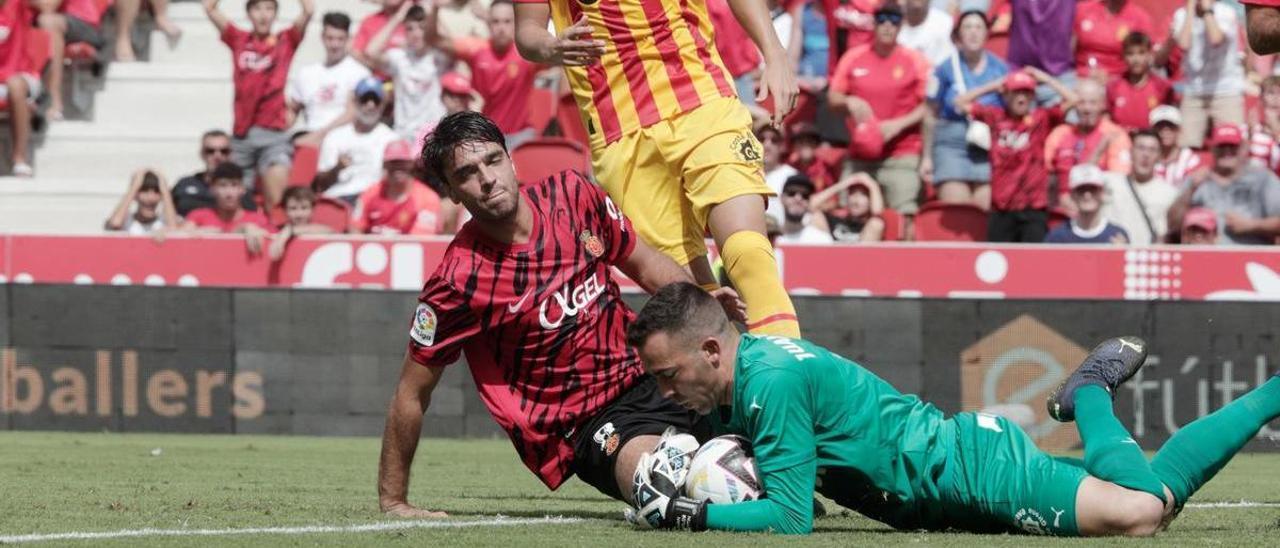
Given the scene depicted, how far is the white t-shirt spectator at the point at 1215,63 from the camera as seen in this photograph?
15.6m

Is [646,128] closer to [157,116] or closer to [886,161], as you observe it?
[886,161]

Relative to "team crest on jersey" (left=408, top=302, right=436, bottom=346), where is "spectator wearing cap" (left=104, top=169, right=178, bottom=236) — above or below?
above

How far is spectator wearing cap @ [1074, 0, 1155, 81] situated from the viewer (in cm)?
1572

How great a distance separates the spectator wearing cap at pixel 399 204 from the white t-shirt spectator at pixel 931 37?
4163mm

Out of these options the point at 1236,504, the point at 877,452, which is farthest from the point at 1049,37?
the point at 877,452

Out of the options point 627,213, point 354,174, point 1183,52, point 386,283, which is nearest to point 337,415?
point 386,283

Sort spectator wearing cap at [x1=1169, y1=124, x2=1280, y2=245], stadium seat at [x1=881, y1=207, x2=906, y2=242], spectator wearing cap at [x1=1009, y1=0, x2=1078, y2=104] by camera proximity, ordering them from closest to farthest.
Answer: spectator wearing cap at [x1=1169, y1=124, x2=1280, y2=245]
stadium seat at [x1=881, y1=207, x2=906, y2=242]
spectator wearing cap at [x1=1009, y1=0, x2=1078, y2=104]

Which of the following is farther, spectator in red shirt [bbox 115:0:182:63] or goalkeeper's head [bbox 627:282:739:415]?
spectator in red shirt [bbox 115:0:182:63]

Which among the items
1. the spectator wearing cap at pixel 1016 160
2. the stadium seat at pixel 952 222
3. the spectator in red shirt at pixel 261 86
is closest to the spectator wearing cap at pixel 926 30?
the spectator wearing cap at pixel 1016 160

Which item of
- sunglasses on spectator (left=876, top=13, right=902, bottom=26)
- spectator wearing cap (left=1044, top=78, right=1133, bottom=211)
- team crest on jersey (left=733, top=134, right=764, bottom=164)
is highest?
sunglasses on spectator (left=876, top=13, right=902, bottom=26)

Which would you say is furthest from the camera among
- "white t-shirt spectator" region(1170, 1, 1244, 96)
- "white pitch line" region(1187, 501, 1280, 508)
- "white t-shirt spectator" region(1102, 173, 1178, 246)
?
"white t-shirt spectator" region(1170, 1, 1244, 96)

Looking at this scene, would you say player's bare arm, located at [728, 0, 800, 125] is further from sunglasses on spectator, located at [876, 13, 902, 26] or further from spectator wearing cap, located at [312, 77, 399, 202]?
spectator wearing cap, located at [312, 77, 399, 202]

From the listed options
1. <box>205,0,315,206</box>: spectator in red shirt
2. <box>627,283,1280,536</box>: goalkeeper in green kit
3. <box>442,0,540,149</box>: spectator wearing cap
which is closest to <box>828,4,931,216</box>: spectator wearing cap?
<box>442,0,540,149</box>: spectator wearing cap

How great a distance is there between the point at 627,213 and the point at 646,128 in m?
0.35
